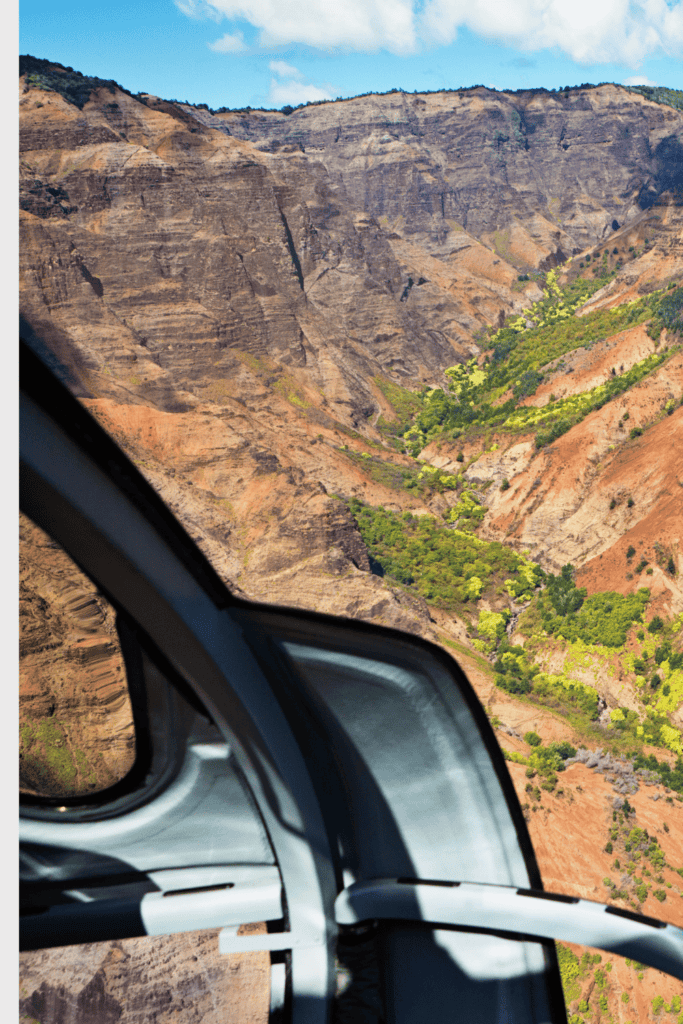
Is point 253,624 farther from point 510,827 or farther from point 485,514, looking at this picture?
point 485,514

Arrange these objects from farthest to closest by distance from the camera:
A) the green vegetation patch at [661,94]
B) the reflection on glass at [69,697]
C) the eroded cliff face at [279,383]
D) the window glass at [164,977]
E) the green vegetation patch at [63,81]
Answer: the green vegetation patch at [661,94]
the green vegetation patch at [63,81]
the eroded cliff face at [279,383]
the window glass at [164,977]
the reflection on glass at [69,697]

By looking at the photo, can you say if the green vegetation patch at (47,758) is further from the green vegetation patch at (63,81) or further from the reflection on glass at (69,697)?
the green vegetation patch at (63,81)

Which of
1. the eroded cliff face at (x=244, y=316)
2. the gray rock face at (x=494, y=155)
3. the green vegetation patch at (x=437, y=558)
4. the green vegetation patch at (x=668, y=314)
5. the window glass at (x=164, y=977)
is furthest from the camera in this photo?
the gray rock face at (x=494, y=155)

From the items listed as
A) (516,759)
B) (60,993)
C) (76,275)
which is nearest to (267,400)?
(76,275)

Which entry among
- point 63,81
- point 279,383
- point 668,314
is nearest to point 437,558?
point 279,383

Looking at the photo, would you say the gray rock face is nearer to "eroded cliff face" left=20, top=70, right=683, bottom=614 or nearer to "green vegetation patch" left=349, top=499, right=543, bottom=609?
"eroded cliff face" left=20, top=70, right=683, bottom=614

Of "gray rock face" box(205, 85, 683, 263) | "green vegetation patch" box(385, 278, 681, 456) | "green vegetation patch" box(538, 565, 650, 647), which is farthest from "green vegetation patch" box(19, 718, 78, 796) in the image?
"gray rock face" box(205, 85, 683, 263)

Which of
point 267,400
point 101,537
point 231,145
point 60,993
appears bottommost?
point 60,993

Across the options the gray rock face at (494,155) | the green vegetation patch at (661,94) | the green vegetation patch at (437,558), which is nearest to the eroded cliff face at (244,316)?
the green vegetation patch at (437,558)
